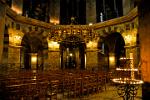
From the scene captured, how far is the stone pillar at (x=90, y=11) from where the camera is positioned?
20.9 meters

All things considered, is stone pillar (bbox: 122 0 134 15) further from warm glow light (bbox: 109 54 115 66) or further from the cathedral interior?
warm glow light (bbox: 109 54 115 66)

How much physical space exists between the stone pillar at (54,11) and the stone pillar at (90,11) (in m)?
3.55

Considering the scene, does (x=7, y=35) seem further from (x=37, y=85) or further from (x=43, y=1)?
(x=37, y=85)

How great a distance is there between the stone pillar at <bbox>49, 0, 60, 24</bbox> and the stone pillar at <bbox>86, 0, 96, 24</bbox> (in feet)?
11.7

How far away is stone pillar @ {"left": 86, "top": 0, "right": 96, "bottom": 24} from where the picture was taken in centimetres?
2094

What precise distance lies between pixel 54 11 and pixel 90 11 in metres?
4.35

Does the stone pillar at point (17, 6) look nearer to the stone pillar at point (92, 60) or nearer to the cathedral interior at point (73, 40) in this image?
the cathedral interior at point (73, 40)

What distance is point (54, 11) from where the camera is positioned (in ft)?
69.7

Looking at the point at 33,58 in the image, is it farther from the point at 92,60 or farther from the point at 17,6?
the point at 92,60

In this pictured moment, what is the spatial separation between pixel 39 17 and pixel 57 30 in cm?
764

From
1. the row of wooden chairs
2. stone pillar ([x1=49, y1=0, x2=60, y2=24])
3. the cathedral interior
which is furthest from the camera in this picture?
stone pillar ([x1=49, y1=0, x2=60, y2=24])

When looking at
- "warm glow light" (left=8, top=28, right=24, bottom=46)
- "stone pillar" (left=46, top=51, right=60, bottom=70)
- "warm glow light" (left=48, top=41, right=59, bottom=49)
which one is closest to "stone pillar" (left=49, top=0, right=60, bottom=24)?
"warm glow light" (left=48, top=41, right=59, bottom=49)

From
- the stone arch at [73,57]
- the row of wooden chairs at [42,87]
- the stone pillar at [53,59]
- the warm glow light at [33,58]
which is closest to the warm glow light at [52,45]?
the stone pillar at [53,59]

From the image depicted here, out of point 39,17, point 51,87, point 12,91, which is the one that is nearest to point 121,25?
point 39,17
